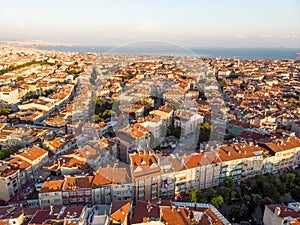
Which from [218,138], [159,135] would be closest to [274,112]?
[218,138]

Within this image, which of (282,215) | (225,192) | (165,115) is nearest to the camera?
(282,215)

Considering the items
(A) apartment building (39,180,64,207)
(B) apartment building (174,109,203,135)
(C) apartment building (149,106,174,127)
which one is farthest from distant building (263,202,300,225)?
(C) apartment building (149,106,174,127)

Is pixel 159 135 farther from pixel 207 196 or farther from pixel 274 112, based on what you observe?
pixel 274 112

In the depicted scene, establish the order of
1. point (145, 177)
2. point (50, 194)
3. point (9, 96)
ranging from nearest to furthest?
point (50, 194)
point (145, 177)
point (9, 96)

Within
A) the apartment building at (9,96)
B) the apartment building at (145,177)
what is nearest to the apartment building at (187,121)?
the apartment building at (145,177)

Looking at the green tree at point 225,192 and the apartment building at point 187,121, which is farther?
the apartment building at point 187,121

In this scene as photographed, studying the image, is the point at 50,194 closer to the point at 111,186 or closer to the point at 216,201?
the point at 111,186

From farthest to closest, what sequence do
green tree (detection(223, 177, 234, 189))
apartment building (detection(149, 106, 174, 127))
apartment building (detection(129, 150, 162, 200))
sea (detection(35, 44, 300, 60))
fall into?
sea (detection(35, 44, 300, 60)) → apartment building (detection(149, 106, 174, 127)) → green tree (detection(223, 177, 234, 189)) → apartment building (detection(129, 150, 162, 200))

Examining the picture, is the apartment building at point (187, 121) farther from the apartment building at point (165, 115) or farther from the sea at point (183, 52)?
the sea at point (183, 52)

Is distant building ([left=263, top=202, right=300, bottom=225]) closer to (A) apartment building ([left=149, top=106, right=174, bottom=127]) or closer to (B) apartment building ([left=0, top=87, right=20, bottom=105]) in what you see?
(A) apartment building ([left=149, top=106, right=174, bottom=127])

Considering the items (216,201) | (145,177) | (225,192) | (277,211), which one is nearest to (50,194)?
(145,177)

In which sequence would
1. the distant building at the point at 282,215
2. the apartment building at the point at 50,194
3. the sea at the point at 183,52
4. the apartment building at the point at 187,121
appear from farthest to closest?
the sea at the point at 183,52
the apartment building at the point at 187,121
the apartment building at the point at 50,194
the distant building at the point at 282,215
